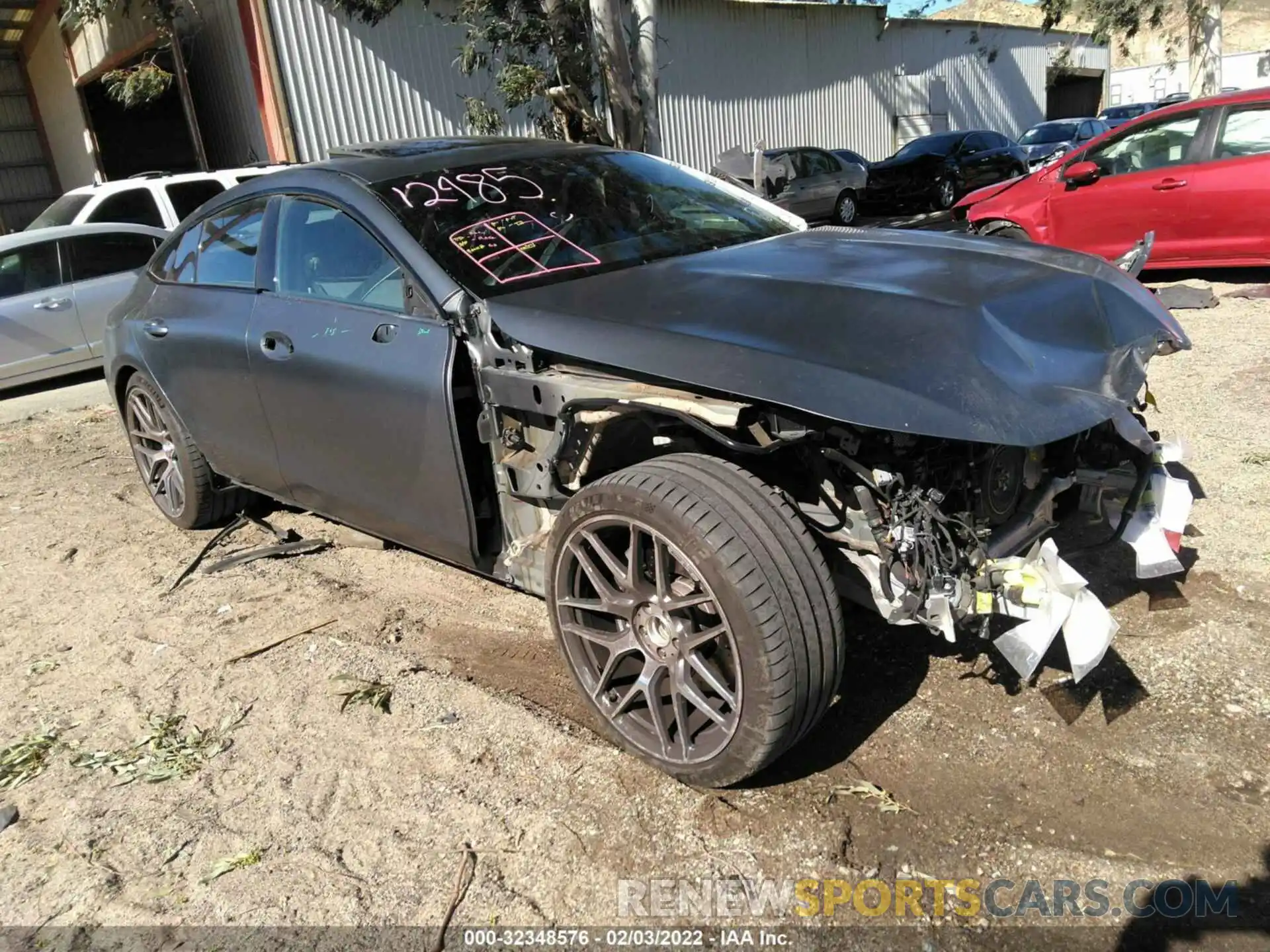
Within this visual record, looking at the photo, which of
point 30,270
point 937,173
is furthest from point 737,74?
point 30,270

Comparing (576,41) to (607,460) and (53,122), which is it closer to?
(607,460)

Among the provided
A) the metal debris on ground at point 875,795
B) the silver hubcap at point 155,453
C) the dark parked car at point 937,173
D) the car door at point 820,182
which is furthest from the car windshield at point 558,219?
the dark parked car at point 937,173

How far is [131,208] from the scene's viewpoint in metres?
10.6

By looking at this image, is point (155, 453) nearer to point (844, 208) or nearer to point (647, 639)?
point (647, 639)

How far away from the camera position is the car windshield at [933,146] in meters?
18.0

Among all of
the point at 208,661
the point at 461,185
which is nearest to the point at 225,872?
the point at 208,661

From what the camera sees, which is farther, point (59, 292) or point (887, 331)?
point (59, 292)

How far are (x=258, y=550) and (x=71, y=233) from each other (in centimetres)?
648

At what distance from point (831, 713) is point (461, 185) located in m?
2.28

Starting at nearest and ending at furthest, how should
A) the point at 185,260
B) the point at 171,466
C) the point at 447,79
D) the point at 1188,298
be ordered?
the point at 185,260 → the point at 171,466 → the point at 1188,298 → the point at 447,79

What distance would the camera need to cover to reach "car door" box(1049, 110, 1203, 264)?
25.4ft

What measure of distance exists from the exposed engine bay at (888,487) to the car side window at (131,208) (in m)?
9.29

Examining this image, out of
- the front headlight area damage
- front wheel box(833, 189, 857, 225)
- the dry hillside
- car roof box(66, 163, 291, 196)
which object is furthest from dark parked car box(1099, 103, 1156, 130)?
the dry hillside

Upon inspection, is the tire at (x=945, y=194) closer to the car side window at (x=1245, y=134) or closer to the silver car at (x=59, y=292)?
the car side window at (x=1245, y=134)
